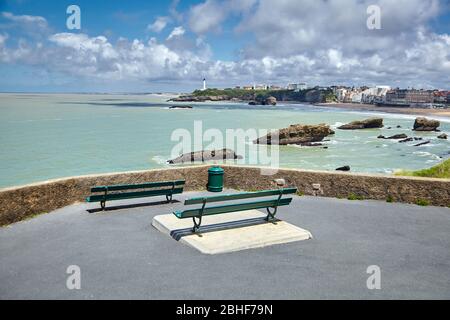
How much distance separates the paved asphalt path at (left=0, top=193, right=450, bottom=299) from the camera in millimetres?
5070

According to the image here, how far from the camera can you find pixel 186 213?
6699 millimetres

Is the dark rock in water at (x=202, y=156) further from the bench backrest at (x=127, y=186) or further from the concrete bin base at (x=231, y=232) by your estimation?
the concrete bin base at (x=231, y=232)

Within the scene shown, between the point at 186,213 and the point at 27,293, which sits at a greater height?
the point at 186,213

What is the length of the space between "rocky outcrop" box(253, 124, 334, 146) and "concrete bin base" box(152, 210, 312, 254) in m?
46.3

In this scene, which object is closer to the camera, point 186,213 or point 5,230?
point 186,213

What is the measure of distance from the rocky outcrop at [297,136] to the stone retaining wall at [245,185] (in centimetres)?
4333

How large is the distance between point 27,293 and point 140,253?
1.76m

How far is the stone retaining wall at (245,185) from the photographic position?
814 centimetres

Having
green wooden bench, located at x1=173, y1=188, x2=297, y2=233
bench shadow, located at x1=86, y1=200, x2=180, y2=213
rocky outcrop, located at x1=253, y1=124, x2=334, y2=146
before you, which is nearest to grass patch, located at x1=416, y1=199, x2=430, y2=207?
green wooden bench, located at x1=173, y1=188, x2=297, y2=233

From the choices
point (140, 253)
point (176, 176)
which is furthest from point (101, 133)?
point (140, 253)

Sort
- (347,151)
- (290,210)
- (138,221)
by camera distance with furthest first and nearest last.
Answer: (347,151) → (290,210) → (138,221)

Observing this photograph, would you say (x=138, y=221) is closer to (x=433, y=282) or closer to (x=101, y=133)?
(x=433, y=282)

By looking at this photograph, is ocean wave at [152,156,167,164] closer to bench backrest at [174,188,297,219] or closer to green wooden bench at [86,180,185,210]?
green wooden bench at [86,180,185,210]

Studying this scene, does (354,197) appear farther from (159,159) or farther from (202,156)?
(159,159)
